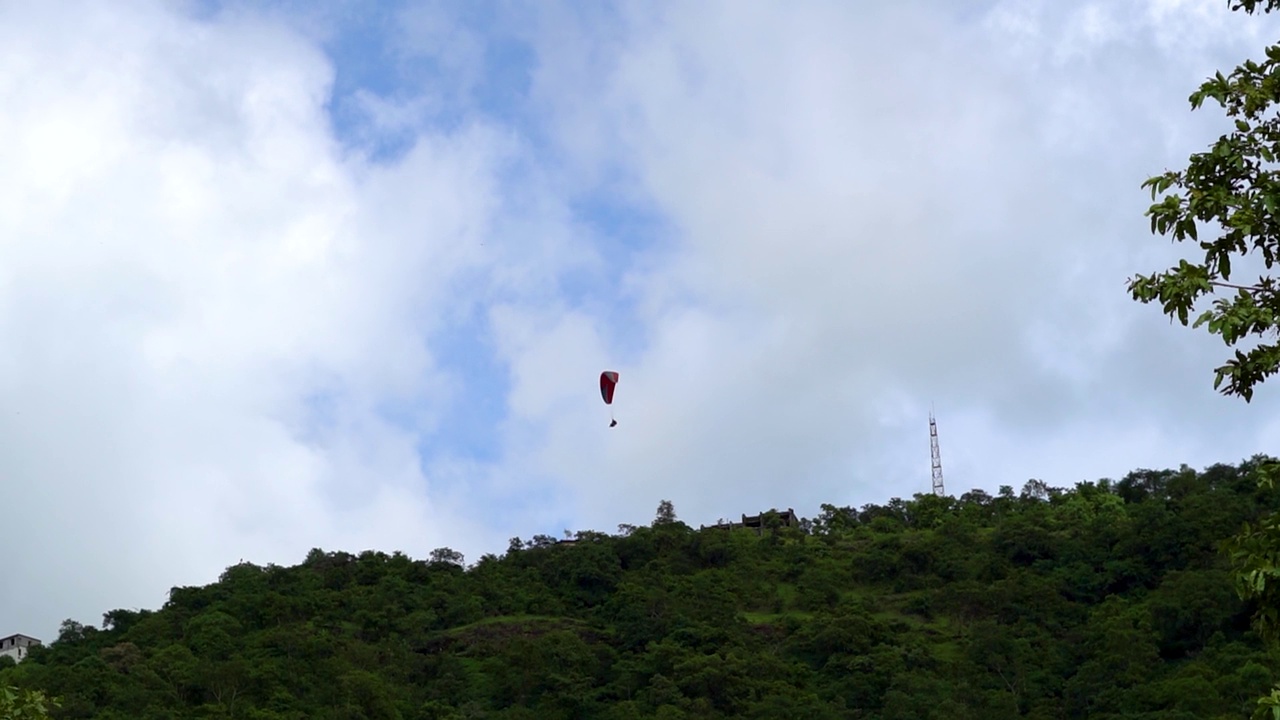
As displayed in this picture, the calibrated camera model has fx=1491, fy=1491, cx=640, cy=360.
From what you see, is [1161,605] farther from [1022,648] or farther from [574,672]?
[574,672]

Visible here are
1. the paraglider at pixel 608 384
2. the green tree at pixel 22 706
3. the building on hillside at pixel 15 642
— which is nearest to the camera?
the green tree at pixel 22 706

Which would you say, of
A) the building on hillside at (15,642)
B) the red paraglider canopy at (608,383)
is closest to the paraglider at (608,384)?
the red paraglider canopy at (608,383)

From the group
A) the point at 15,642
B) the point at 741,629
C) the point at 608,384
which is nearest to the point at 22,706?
the point at 608,384

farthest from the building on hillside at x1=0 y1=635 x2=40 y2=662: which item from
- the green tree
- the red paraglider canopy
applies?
the green tree

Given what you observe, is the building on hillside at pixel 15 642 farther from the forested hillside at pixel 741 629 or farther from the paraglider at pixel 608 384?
the paraglider at pixel 608 384

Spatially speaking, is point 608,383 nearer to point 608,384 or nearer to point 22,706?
point 608,384

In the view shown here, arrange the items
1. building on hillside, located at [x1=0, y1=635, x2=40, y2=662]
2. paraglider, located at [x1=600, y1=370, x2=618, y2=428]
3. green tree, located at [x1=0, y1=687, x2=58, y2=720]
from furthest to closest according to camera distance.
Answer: building on hillside, located at [x1=0, y1=635, x2=40, y2=662]
paraglider, located at [x1=600, y1=370, x2=618, y2=428]
green tree, located at [x1=0, y1=687, x2=58, y2=720]

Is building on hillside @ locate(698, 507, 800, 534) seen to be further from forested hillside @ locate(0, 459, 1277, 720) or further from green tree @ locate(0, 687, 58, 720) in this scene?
green tree @ locate(0, 687, 58, 720)

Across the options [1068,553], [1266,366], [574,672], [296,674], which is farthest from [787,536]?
[1266,366]
